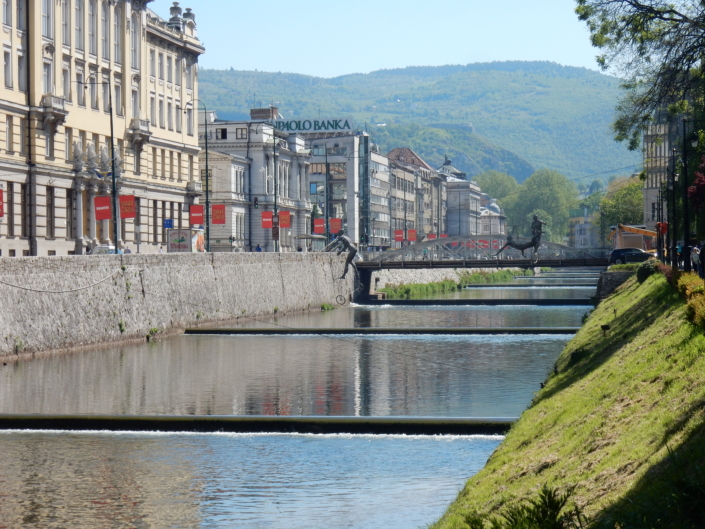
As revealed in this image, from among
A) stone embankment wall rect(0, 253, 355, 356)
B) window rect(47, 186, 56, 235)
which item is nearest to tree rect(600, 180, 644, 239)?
stone embankment wall rect(0, 253, 355, 356)

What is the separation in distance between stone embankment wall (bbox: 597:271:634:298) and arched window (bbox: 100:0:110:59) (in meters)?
36.5

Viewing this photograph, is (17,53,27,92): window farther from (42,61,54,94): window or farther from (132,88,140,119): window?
(132,88,140,119): window

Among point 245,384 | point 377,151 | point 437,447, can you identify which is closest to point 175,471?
point 437,447

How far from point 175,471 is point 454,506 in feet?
30.3

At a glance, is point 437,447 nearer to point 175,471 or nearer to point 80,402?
point 175,471

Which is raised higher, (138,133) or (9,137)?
(138,133)

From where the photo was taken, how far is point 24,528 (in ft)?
61.2

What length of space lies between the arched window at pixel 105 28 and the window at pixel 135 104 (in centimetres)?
510

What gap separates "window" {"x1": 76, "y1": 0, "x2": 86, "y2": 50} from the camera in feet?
230

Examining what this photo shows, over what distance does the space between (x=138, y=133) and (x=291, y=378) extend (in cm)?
4286

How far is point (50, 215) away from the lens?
66.5 metres

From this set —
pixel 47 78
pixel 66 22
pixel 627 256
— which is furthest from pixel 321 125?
pixel 47 78

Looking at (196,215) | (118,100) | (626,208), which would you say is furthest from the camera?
(626,208)

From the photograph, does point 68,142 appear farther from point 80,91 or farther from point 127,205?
point 127,205
